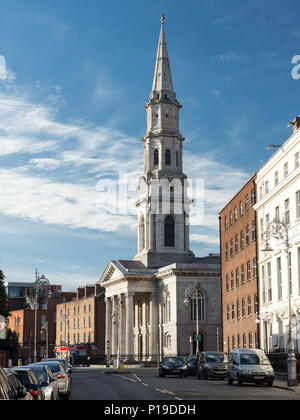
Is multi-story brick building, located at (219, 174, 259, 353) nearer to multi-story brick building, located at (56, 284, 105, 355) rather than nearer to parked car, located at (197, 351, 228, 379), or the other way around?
parked car, located at (197, 351, 228, 379)

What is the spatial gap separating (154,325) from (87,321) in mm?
24853

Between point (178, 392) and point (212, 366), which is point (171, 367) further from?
point (178, 392)

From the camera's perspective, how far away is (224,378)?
45.6 m

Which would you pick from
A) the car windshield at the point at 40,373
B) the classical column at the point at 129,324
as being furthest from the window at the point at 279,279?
the classical column at the point at 129,324

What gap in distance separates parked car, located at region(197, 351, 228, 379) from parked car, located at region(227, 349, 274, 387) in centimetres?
592

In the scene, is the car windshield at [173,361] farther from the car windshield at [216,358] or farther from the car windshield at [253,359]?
the car windshield at [253,359]

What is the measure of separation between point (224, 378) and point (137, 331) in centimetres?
7258

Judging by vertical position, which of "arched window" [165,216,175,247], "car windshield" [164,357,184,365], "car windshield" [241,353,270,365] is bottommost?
"car windshield" [164,357,184,365]

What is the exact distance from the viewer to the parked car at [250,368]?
35.0 metres

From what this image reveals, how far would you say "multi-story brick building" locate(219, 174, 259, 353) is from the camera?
60156 millimetres

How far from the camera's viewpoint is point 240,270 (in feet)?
214

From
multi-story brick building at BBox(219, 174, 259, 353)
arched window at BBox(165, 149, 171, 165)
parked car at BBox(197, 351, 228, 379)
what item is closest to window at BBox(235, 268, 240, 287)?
multi-story brick building at BBox(219, 174, 259, 353)

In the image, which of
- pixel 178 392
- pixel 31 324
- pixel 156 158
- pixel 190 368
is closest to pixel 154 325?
pixel 156 158

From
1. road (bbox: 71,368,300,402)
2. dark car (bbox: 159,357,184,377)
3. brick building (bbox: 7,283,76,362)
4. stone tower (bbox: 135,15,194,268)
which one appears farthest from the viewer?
brick building (bbox: 7,283,76,362)
